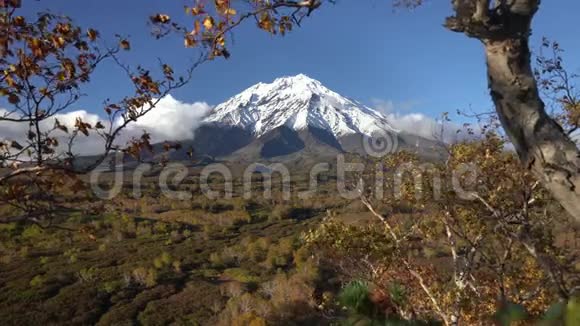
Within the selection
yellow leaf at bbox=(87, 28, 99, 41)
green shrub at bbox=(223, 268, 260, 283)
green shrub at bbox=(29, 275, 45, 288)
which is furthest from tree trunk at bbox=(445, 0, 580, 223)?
green shrub at bbox=(29, 275, 45, 288)

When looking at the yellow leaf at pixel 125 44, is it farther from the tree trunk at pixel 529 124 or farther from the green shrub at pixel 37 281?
the green shrub at pixel 37 281

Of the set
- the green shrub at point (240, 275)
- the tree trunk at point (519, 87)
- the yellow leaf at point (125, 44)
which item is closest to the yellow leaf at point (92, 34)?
the yellow leaf at point (125, 44)

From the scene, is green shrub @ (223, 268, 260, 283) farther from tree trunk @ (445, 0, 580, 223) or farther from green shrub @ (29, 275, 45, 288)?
tree trunk @ (445, 0, 580, 223)

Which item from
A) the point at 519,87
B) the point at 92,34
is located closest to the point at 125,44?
the point at 92,34

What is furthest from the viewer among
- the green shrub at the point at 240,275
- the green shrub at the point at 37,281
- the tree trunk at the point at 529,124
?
the green shrub at the point at 240,275

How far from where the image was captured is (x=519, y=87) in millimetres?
2439

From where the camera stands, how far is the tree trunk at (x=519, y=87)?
237 cm

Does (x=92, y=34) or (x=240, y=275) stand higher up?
(x=92, y=34)

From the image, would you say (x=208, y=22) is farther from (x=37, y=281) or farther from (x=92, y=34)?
(x=37, y=281)

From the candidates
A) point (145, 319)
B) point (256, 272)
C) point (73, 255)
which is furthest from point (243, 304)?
point (73, 255)

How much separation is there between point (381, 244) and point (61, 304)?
59.1ft

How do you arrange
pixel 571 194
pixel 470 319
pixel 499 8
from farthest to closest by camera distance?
pixel 470 319 < pixel 499 8 < pixel 571 194

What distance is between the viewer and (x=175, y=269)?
30.2m

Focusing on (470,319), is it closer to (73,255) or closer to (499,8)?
(499,8)
